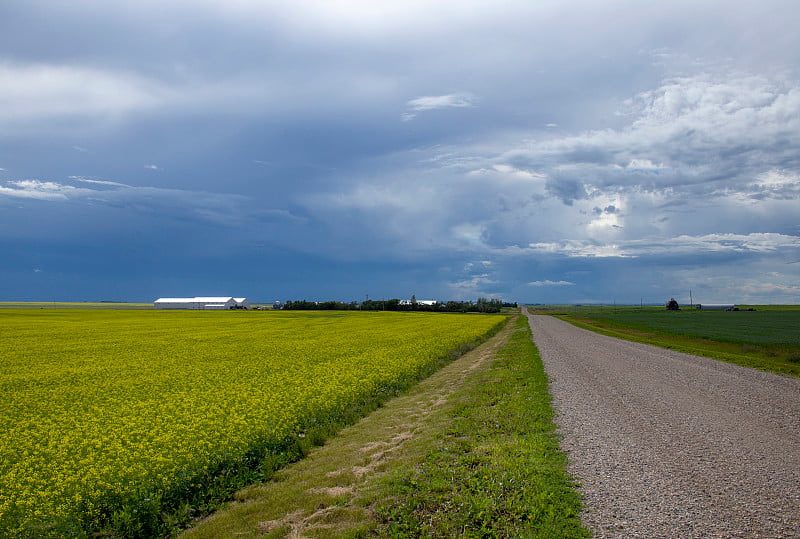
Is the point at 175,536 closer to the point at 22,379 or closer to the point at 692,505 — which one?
the point at 692,505

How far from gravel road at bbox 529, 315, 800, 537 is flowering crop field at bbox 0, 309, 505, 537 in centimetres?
724

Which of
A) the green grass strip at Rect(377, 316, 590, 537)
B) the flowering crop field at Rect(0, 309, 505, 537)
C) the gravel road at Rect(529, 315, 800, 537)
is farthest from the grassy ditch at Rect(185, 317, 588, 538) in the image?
the flowering crop field at Rect(0, 309, 505, 537)

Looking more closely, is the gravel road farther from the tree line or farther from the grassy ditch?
the tree line

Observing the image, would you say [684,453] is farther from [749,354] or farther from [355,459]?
[749,354]

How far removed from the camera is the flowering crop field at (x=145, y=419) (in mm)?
7602

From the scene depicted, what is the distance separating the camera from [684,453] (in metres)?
8.95

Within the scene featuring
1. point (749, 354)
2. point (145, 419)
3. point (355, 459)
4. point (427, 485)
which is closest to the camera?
point (427, 485)

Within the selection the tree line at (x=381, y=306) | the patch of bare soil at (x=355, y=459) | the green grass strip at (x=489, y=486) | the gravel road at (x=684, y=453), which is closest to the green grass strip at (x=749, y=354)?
the gravel road at (x=684, y=453)

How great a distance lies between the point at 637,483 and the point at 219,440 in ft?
29.2

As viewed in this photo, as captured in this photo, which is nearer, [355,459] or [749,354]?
[355,459]

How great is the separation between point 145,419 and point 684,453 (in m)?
13.5

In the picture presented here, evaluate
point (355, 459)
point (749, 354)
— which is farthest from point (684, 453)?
point (749, 354)

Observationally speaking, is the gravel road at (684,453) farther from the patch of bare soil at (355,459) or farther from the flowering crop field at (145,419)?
the flowering crop field at (145,419)

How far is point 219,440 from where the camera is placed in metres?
10.1
